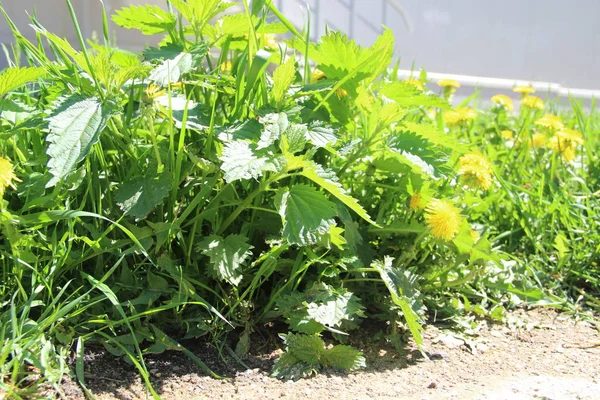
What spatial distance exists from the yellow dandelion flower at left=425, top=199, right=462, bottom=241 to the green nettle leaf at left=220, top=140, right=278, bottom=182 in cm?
43

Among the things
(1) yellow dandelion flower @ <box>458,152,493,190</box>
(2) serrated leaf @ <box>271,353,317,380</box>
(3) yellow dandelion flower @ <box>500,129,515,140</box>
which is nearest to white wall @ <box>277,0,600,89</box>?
(3) yellow dandelion flower @ <box>500,129,515,140</box>

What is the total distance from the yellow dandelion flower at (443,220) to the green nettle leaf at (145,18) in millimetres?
691

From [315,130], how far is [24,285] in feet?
2.10

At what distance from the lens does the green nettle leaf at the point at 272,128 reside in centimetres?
120

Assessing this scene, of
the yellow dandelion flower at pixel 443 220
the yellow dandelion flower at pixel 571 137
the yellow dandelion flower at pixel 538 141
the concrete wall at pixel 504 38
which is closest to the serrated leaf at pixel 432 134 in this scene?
the yellow dandelion flower at pixel 443 220

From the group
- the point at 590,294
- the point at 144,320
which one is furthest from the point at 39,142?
the point at 590,294

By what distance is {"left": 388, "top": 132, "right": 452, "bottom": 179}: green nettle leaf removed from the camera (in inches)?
54.3

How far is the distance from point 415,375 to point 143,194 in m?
0.65

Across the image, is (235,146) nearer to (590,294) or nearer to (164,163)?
(164,163)

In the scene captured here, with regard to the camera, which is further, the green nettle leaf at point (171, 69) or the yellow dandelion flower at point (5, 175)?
the green nettle leaf at point (171, 69)

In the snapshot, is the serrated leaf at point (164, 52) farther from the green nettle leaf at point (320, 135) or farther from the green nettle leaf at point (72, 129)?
the green nettle leaf at point (320, 135)

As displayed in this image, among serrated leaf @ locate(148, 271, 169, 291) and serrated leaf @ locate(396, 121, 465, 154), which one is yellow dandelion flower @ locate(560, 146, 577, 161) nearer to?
serrated leaf @ locate(396, 121, 465, 154)

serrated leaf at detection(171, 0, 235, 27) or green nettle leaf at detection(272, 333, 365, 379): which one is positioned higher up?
serrated leaf at detection(171, 0, 235, 27)

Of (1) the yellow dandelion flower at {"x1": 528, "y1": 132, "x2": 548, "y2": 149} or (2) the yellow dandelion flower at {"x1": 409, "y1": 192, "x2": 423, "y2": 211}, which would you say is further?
(1) the yellow dandelion flower at {"x1": 528, "y1": 132, "x2": 548, "y2": 149}
